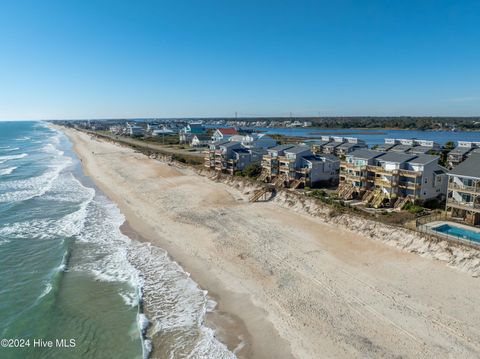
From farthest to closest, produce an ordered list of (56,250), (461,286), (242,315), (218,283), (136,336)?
(56,250) → (218,283) → (461,286) → (242,315) → (136,336)

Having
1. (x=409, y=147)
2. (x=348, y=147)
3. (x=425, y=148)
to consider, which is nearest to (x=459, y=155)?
(x=425, y=148)

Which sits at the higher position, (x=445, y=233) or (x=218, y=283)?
(x=445, y=233)

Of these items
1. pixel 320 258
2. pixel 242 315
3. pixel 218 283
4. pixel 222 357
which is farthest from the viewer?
pixel 320 258

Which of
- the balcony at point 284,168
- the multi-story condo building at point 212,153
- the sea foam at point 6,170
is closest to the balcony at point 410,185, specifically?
the balcony at point 284,168

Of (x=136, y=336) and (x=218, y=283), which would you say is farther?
(x=218, y=283)


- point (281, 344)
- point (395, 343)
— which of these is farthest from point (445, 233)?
point (281, 344)

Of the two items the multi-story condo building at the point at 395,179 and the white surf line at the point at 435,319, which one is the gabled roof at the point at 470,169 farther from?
the white surf line at the point at 435,319

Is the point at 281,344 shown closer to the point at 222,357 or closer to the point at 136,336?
the point at 222,357
